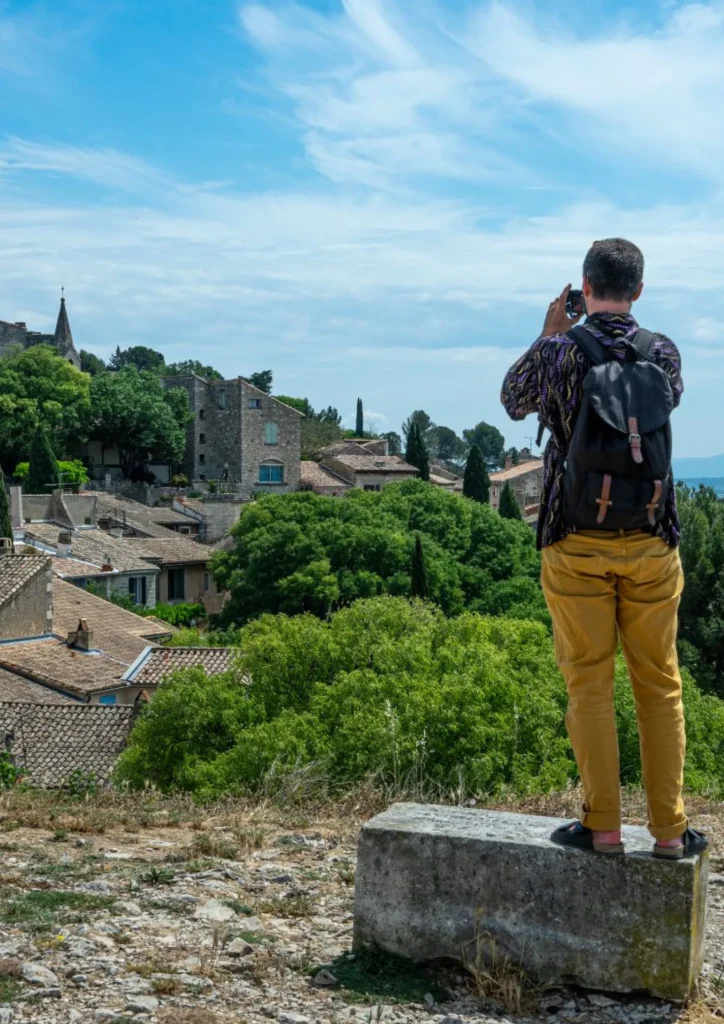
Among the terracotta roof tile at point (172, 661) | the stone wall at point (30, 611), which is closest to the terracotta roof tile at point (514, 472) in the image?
the stone wall at point (30, 611)

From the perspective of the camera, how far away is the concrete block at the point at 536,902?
170 inches

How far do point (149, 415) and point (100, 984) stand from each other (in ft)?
245

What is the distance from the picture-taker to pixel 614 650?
4406mm

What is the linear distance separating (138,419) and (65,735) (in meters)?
58.6

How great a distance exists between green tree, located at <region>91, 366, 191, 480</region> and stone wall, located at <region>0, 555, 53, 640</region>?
4668 centimetres

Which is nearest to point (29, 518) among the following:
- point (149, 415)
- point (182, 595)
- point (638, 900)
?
point (182, 595)

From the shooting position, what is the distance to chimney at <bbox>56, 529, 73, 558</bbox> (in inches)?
1801

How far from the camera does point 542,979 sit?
14.6ft

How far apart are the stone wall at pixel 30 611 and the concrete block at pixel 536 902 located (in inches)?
1040

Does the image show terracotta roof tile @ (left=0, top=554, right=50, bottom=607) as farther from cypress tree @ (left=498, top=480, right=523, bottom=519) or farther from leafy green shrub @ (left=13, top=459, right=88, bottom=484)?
leafy green shrub @ (left=13, top=459, right=88, bottom=484)

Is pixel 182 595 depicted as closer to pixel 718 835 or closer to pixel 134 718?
pixel 134 718

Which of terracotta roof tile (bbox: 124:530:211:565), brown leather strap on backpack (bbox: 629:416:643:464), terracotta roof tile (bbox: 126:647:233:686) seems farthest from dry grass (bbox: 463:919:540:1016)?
terracotta roof tile (bbox: 124:530:211:565)

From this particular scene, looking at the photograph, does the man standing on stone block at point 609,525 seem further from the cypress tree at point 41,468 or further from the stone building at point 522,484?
the stone building at point 522,484

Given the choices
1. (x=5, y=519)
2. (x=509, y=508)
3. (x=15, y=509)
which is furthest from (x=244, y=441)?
(x=5, y=519)
